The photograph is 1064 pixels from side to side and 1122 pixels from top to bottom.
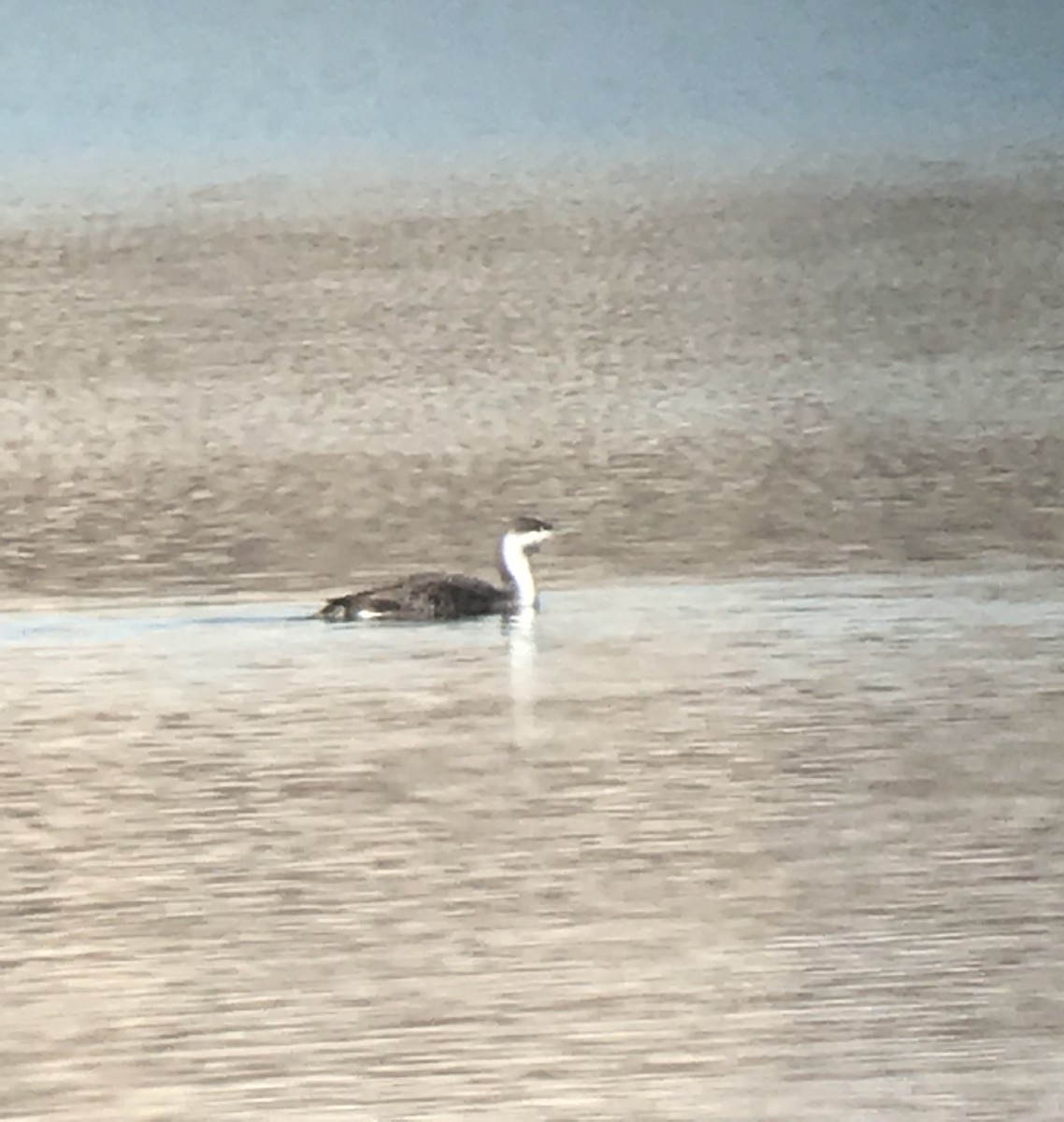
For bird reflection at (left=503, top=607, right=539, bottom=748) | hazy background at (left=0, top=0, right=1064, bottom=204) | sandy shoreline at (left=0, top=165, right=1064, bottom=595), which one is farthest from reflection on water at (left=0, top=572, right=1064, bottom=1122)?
hazy background at (left=0, top=0, right=1064, bottom=204)

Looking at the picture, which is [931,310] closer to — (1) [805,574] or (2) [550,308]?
(2) [550,308]

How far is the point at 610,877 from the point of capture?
2.94 meters

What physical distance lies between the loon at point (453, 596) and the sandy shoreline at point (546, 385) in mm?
269

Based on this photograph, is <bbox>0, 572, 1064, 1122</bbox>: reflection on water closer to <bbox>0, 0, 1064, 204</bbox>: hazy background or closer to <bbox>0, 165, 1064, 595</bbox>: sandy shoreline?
<bbox>0, 165, 1064, 595</bbox>: sandy shoreline

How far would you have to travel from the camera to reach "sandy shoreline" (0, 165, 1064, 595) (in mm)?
4883

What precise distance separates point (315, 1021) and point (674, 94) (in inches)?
130

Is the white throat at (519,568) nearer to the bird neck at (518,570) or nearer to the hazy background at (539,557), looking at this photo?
the bird neck at (518,570)

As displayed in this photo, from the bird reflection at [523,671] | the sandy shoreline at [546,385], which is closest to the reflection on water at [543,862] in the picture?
the bird reflection at [523,671]

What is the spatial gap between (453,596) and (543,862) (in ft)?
4.63

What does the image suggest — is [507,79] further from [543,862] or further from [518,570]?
[543,862]

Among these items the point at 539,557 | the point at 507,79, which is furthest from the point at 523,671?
the point at 507,79

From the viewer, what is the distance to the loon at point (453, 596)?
4.28m

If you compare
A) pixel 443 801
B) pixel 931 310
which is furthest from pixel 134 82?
pixel 443 801

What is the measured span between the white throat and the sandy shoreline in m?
0.25
